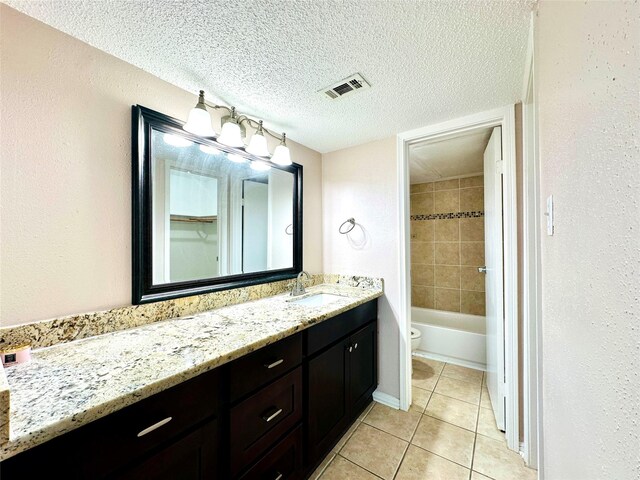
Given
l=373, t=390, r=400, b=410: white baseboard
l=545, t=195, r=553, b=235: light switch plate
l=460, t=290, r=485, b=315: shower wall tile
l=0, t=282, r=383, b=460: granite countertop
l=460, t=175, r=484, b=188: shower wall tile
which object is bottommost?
l=373, t=390, r=400, b=410: white baseboard

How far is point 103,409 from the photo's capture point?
598 millimetres

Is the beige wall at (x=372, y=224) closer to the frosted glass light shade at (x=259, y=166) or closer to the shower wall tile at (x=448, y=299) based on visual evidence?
the frosted glass light shade at (x=259, y=166)

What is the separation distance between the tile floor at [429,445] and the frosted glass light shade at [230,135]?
1.89 metres

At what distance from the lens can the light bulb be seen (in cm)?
127

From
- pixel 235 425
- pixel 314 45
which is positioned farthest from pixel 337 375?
pixel 314 45

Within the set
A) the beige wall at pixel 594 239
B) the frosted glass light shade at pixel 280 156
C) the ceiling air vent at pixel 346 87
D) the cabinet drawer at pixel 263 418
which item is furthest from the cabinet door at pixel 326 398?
the ceiling air vent at pixel 346 87

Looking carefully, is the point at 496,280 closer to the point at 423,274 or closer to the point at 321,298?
the point at 321,298

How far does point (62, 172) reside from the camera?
98 centimetres

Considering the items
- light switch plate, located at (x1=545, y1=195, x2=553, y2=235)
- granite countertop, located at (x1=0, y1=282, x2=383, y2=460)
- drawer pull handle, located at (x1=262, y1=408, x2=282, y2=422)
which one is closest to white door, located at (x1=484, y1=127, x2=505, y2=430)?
light switch plate, located at (x1=545, y1=195, x2=553, y2=235)

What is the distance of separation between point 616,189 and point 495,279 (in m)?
1.54

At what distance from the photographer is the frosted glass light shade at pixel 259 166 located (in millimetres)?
1720

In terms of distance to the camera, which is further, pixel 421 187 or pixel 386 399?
pixel 421 187

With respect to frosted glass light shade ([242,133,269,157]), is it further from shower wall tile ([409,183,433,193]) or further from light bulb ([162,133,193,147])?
shower wall tile ([409,183,433,193])

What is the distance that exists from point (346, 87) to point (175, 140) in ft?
3.13
